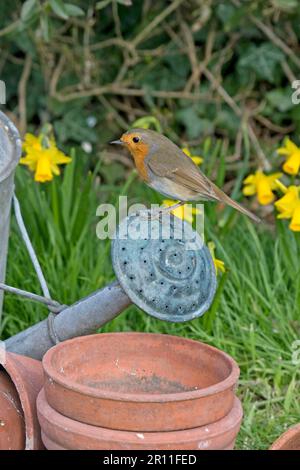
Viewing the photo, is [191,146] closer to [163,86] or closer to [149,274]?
[163,86]

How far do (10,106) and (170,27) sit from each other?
0.88 m

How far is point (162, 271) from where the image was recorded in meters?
2.10

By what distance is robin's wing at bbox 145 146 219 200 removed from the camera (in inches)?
111

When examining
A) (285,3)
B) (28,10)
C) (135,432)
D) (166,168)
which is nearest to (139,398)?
(135,432)

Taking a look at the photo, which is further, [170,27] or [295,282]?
[170,27]

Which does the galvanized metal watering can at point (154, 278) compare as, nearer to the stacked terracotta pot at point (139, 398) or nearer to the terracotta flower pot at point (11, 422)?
the stacked terracotta pot at point (139, 398)

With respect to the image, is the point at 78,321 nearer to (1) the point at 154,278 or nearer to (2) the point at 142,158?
(1) the point at 154,278

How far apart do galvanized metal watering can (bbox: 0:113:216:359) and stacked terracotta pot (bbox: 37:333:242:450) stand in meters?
0.09

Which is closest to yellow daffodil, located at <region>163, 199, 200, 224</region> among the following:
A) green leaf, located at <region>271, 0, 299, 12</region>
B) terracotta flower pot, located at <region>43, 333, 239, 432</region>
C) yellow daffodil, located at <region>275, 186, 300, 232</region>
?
yellow daffodil, located at <region>275, 186, 300, 232</region>

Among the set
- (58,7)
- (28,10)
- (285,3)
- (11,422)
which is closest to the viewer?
(11,422)

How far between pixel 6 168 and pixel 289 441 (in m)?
0.92

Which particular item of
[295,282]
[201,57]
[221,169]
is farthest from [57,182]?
[201,57]

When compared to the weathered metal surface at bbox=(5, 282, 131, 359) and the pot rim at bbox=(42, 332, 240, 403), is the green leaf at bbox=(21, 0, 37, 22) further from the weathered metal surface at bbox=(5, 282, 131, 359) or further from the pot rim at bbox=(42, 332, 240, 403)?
the pot rim at bbox=(42, 332, 240, 403)
